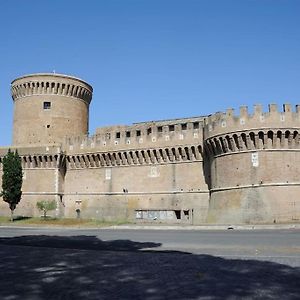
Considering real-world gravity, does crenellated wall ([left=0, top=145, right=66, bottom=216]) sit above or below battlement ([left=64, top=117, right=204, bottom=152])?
below

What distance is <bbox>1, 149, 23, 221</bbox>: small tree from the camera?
43.2 m

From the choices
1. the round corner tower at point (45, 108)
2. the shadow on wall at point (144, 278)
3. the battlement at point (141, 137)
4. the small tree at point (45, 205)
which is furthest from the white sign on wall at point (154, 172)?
the shadow on wall at point (144, 278)

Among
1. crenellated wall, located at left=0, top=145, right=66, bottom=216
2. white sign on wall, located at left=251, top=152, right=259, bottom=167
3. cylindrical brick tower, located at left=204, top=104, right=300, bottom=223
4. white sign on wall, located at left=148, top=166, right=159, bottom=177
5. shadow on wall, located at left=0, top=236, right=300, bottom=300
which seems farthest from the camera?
crenellated wall, located at left=0, top=145, right=66, bottom=216

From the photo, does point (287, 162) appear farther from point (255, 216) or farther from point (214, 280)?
point (214, 280)

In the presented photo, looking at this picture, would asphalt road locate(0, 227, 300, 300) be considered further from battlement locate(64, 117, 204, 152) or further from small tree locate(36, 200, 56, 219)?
small tree locate(36, 200, 56, 219)

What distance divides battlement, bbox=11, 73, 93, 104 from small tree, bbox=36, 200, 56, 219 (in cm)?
1321

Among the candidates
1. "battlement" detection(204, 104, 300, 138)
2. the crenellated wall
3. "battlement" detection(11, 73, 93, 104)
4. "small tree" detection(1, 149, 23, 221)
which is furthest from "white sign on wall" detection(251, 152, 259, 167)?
"battlement" detection(11, 73, 93, 104)

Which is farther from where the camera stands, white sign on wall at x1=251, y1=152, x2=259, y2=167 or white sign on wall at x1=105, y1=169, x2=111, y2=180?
white sign on wall at x1=105, y1=169, x2=111, y2=180

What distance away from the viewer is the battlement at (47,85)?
50531mm

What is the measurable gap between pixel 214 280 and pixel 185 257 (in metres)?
3.60

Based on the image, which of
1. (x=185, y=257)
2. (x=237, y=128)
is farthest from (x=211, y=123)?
(x=185, y=257)

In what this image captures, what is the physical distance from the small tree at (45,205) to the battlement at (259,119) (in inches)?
808

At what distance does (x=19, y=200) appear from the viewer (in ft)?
146

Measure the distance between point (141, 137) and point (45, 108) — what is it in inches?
579
